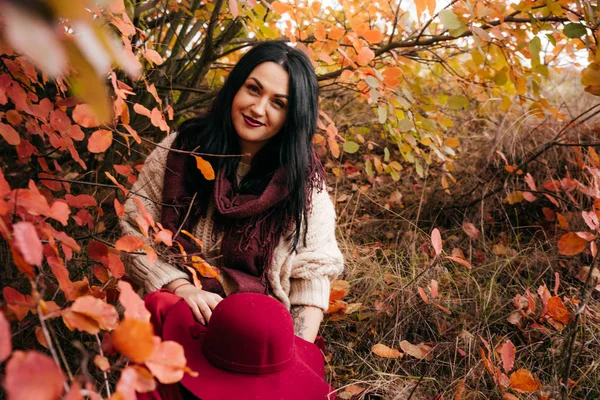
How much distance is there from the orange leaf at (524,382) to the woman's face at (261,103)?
3.68ft

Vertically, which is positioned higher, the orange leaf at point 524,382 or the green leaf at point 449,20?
the green leaf at point 449,20

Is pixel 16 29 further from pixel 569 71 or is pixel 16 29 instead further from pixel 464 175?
pixel 569 71

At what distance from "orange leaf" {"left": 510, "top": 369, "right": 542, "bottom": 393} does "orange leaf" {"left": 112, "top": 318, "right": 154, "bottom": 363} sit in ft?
4.05

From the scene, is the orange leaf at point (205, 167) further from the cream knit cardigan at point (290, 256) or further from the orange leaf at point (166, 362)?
the orange leaf at point (166, 362)

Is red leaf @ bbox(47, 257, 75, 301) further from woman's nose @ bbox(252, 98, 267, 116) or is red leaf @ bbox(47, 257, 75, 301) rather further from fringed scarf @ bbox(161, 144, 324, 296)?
woman's nose @ bbox(252, 98, 267, 116)

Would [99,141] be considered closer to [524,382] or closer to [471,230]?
[524,382]

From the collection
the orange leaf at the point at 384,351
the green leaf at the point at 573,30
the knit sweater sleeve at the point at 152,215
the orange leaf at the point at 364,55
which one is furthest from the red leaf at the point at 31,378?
the green leaf at the point at 573,30

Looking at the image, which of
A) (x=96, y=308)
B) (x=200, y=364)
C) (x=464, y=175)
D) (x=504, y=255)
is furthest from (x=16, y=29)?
(x=464, y=175)

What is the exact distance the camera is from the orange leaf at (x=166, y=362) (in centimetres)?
66

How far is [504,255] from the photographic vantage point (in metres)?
2.42

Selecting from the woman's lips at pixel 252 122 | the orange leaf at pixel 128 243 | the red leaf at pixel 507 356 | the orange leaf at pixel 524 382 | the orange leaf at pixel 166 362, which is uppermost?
the woman's lips at pixel 252 122

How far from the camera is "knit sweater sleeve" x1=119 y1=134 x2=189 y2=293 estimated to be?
1.65 meters

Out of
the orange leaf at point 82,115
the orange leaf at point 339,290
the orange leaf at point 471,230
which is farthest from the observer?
the orange leaf at point 471,230

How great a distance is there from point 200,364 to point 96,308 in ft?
2.07
